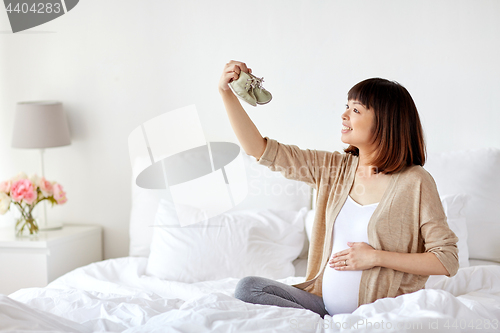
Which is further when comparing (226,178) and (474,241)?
(226,178)

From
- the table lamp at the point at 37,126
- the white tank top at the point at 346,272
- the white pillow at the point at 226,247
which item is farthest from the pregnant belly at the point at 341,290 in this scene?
the table lamp at the point at 37,126

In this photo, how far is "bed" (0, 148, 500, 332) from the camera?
45.5 inches

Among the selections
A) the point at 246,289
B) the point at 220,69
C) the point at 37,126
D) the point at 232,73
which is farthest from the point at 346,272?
the point at 37,126

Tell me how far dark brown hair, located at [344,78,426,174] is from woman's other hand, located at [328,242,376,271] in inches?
10.1

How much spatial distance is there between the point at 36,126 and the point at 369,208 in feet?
6.15

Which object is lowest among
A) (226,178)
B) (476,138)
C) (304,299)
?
(304,299)

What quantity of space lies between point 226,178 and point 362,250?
1.10 m

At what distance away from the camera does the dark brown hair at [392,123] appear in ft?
4.67

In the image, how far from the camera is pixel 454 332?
1.11 m

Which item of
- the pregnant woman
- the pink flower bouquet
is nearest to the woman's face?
the pregnant woman

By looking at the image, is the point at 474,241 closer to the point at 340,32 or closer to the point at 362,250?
the point at 362,250

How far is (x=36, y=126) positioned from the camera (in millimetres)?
2508

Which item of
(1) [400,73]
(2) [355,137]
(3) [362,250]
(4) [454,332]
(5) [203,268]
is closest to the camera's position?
(4) [454,332]

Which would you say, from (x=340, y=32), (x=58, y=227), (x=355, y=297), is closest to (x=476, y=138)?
(x=340, y=32)
